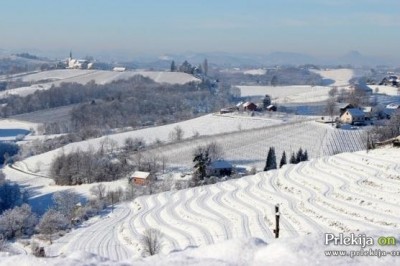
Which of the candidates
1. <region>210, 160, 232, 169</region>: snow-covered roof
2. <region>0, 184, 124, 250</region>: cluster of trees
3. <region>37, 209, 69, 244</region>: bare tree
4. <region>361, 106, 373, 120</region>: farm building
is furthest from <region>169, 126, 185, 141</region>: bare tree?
<region>37, 209, 69, 244</region>: bare tree

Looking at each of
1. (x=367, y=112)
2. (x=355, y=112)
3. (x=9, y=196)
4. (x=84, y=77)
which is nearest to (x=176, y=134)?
(x=355, y=112)

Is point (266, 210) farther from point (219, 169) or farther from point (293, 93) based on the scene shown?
point (293, 93)

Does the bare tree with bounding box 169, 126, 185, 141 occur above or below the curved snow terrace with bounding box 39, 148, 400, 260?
below

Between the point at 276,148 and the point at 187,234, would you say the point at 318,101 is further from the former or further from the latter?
the point at 187,234

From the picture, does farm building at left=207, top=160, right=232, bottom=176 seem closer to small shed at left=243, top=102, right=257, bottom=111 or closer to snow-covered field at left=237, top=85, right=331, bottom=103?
small shed at left=243, top=102, right=257, bottom=111

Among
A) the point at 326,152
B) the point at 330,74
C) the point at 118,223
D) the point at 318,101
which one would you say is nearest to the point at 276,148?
the point at 326,152

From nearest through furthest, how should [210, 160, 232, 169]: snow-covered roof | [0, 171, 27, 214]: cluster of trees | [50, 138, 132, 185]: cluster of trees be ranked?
[0, 171, 27, 214]: cluster of trees → [210, 160, 232, 169]: snow-covered roof → [50, 138, 132, 185]: cluster of trees
